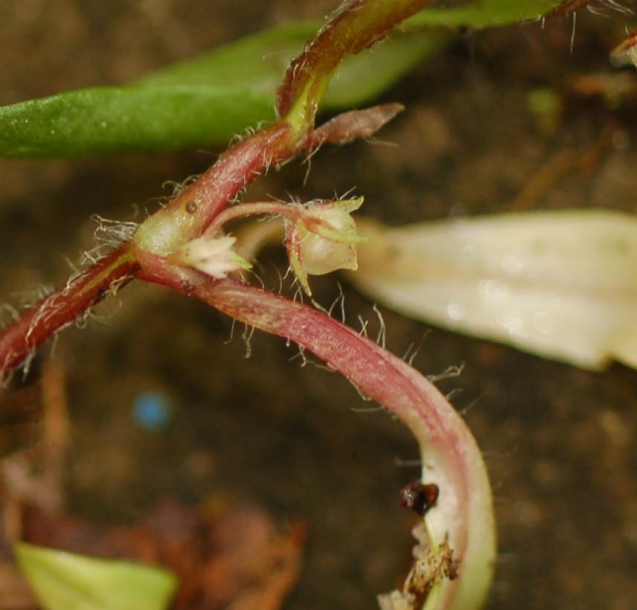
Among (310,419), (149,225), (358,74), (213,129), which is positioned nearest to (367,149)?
(358,74)

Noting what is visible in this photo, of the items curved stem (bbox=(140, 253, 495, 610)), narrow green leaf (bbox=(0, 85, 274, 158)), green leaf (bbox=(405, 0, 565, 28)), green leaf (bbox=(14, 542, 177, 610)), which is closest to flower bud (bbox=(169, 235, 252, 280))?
curved stem (bbox=(140, 253, 495, 610))

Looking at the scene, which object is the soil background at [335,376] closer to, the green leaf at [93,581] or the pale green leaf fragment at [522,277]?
the pale green leaf fragment at [522,277]

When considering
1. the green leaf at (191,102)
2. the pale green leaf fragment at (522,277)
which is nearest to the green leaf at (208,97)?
the green leaf at (191,102)

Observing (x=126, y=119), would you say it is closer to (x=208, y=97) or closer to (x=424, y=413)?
(x=208, y=97)

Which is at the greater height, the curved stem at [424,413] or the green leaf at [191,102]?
the green leaf at [191,102]

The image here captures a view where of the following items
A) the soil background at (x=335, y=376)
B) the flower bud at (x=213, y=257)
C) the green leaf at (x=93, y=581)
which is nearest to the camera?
the flower bud at (x=213, y=257)

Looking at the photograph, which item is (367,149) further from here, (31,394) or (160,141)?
(31,394)
